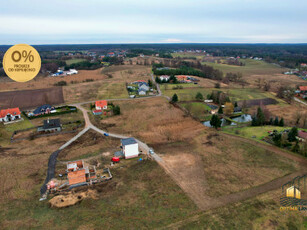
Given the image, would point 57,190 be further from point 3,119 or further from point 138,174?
point 3,119

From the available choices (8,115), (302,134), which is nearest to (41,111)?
(8,115)

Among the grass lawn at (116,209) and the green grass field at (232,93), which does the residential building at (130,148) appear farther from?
the green grass field at (232,93)

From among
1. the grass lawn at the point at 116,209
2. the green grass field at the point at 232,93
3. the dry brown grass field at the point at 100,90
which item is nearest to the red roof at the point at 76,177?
the grass lawn at the point at 116,209

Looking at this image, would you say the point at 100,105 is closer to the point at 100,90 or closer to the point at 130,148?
the point at 100,90

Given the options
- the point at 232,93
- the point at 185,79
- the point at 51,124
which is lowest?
the point at 51,124

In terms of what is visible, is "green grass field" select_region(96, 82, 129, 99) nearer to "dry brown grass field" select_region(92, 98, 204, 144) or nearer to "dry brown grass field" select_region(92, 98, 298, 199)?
"dry brown grass field" select_region(92, 98, 204, 144)
